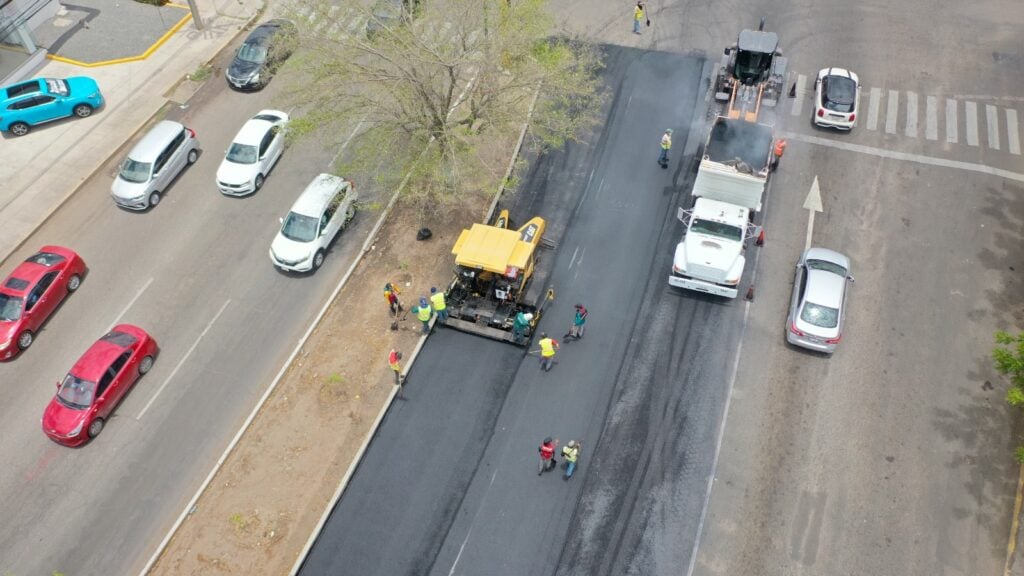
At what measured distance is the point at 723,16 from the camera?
3572cm

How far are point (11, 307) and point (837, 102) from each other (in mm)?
32439

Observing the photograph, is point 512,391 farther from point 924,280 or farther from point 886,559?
point 924,280

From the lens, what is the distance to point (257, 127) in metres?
29.9

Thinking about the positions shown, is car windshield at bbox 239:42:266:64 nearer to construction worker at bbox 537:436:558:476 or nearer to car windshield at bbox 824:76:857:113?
construction worker at bbox 537:436:558:476

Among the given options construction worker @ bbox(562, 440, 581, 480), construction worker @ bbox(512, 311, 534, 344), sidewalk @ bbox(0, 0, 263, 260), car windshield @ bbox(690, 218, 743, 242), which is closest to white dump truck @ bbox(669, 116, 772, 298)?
car windshield @ bbox(690, 218, 743, 242)

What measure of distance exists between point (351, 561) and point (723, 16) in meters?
30.5

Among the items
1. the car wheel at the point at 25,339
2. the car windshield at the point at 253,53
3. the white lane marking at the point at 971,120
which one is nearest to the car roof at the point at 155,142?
the car windshield at the point at 253,53

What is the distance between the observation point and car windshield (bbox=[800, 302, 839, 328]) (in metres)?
23.0

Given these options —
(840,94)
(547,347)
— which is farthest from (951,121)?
(547,347)

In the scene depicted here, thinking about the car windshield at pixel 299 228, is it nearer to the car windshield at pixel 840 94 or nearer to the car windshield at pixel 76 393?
the car windshield at pixel 76 393

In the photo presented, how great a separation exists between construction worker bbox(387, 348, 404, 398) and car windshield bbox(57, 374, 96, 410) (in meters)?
9.31

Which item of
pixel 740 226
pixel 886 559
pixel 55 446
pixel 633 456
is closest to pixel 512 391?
pixel 633 456

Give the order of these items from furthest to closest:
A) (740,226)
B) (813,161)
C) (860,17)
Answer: (860,17) < (813,161) < (740,226)

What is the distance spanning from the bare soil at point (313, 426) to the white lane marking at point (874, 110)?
55.8 ft
